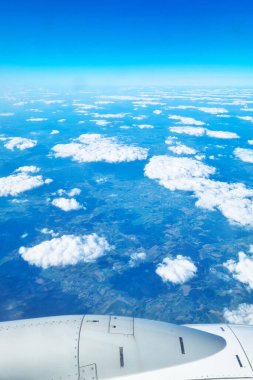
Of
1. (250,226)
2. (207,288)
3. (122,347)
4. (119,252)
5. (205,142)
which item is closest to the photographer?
(122,347)

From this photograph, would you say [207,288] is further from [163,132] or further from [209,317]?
[163,132]

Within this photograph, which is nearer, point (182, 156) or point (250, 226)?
point (250, 226)

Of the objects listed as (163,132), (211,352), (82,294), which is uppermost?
(211,352)

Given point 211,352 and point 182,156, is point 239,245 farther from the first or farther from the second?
point 182,156

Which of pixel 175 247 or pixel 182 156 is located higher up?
pixel 182 156

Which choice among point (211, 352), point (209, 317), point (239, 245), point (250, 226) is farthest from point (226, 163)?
point (211, 352)

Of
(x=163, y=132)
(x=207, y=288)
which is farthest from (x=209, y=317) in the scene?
(x=163, y=132)

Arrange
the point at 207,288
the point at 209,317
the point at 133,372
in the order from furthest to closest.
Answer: the point at 207,288 < the point at 209,317 < the point at 133,372
